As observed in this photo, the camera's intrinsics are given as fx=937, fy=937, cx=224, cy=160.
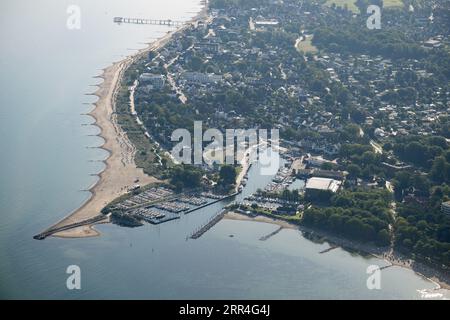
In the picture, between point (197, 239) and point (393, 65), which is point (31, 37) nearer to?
point (393, 65)

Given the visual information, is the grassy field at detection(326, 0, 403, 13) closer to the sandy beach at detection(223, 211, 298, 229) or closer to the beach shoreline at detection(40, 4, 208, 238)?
the beach shoreline at detection(40, 4, 208, 238)

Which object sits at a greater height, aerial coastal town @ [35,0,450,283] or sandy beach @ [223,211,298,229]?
aerial coastal town @ [35,0,450,283]

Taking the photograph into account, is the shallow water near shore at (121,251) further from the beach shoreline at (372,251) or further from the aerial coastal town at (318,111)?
the aerial coastal town at (318,111)

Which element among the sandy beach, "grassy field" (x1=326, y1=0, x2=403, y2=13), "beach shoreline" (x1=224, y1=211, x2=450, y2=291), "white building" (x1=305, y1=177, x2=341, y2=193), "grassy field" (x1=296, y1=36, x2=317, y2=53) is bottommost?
"beach shoreline" (x1=224, y1=211, x2=450, y2=291)

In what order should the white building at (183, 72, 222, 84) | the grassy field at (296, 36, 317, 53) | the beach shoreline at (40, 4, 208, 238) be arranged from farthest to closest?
the grassy field at (296, 36, 317, 53) < the white building at (183, 72, 222, 84) < the beach shoreline at (40, 4, 208, 238)

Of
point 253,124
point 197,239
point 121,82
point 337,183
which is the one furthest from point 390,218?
point 121,82

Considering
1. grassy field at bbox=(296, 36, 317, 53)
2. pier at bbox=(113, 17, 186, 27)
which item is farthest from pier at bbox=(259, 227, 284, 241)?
pier at bbox=(113, 17, 186, 27)
